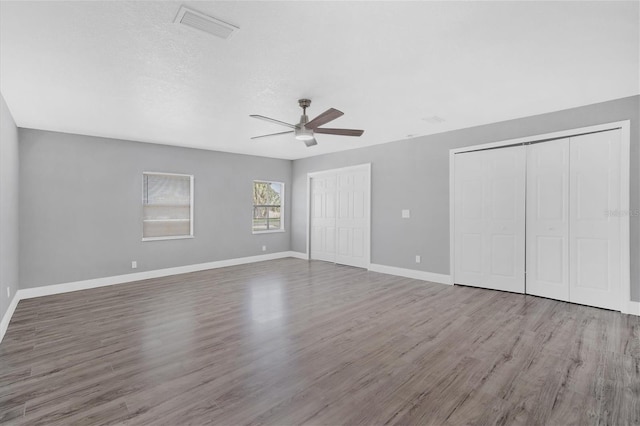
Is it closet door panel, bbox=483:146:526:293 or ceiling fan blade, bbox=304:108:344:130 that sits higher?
ceiling fan blade, bbox=304:108:344:130

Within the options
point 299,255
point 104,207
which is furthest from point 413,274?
point 104,207

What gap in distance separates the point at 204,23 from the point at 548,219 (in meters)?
4.76

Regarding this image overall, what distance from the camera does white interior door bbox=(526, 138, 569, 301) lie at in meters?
4.30

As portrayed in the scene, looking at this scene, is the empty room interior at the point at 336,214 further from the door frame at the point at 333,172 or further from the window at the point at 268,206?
the window at the point at 268,206

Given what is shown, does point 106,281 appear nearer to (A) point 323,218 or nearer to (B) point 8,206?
(B) point 8,206

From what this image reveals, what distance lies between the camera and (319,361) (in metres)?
2.70

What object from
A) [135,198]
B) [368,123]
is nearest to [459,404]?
[368,123]

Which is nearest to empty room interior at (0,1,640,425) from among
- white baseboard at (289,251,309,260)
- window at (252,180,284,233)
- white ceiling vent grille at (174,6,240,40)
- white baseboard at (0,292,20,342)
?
white ceiling vent grille at (174,6,240,40)

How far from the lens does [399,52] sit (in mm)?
2621

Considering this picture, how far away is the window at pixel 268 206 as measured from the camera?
25.6ft

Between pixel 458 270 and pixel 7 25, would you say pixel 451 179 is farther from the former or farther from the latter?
pixel 7 25

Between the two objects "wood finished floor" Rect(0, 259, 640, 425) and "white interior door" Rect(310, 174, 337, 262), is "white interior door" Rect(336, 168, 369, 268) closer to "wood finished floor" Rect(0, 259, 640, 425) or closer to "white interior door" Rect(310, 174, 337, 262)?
"white interior door" Rect(310, 174, 337, 262)

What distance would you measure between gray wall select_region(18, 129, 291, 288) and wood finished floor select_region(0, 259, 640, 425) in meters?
0.86

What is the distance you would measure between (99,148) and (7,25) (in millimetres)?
3657
